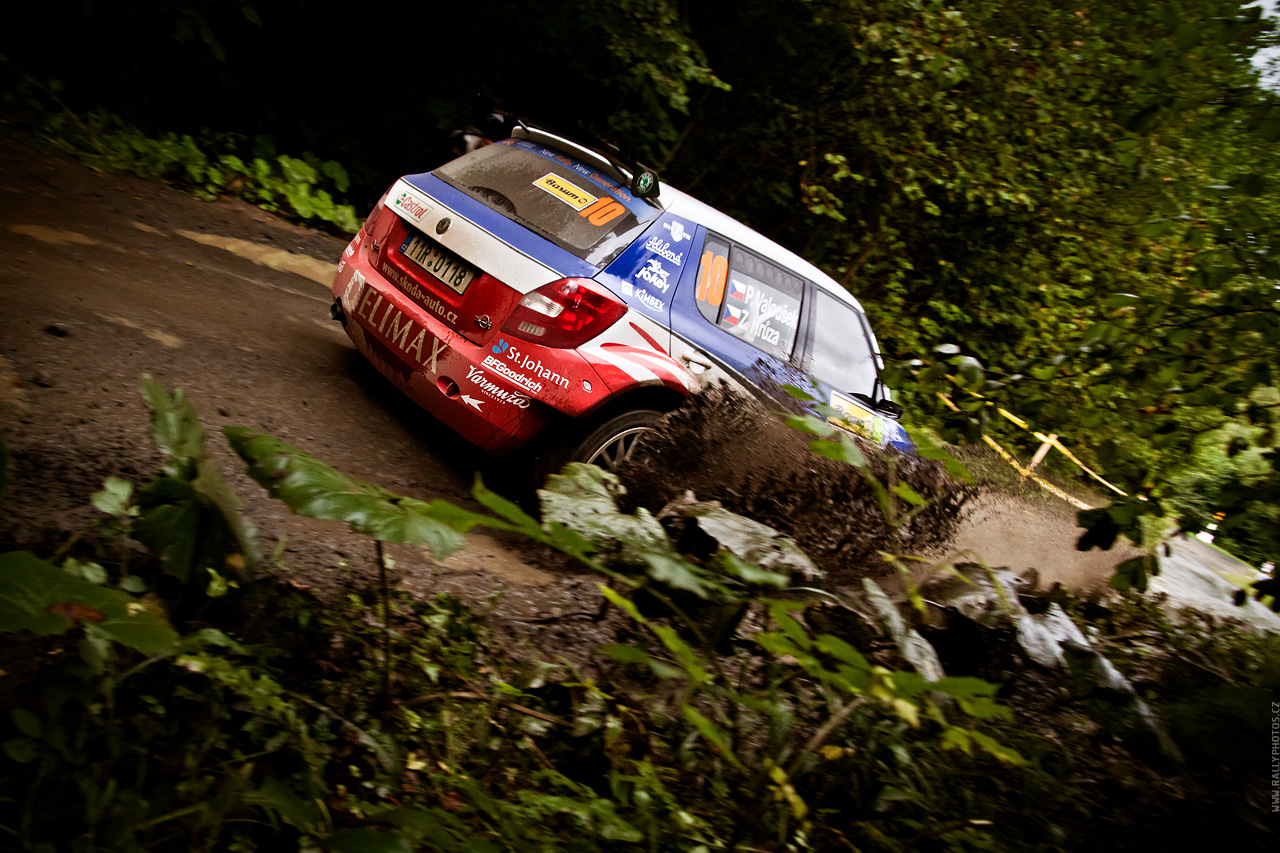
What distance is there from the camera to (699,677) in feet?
4.97

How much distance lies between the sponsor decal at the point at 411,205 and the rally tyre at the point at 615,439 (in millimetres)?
1420

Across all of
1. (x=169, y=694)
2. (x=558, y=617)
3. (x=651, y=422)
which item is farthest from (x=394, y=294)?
(x=169, y=694)

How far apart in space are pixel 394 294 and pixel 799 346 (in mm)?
2153

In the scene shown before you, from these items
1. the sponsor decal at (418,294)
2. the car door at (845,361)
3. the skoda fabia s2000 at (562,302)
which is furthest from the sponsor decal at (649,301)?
the car door at (845,361)

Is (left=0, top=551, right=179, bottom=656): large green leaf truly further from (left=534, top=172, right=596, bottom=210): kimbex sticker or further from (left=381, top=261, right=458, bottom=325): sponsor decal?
(left=534, top=172, right=596, bottom=210): kimbex sticker

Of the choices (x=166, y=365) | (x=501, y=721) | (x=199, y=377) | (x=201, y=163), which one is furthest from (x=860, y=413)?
(x=201, y=163)

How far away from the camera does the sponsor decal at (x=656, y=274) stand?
419 centimetres

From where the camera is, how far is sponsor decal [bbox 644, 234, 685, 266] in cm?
423

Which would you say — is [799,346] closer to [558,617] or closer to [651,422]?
[651,422]

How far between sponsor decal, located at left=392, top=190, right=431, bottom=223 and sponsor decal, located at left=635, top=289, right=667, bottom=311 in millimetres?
1151

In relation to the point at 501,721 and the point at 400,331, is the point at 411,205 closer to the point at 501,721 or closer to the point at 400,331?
the point at 400,331

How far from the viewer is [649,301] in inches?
164

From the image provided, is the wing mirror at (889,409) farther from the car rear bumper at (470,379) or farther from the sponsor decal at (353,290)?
the sponsor decal at (353,290)

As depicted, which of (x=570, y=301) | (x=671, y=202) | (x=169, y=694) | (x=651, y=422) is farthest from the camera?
(x=671, y=202)
